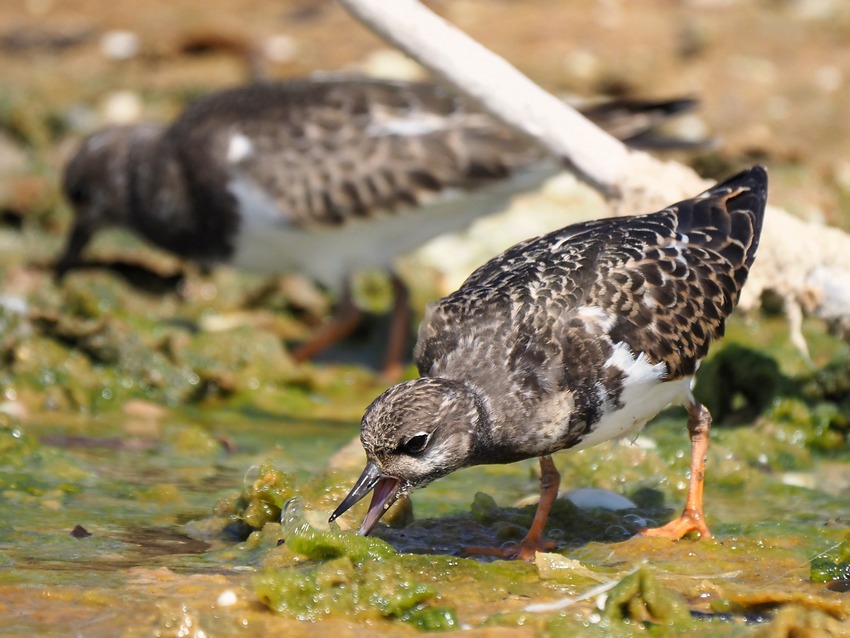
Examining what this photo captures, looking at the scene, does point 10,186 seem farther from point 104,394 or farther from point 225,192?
point 104,394

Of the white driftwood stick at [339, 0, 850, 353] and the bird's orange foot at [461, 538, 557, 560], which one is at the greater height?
the white driftwood stick at [339, 0, 850, 353]

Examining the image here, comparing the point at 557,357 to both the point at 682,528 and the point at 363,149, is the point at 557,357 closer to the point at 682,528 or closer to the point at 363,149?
the point at 682,528

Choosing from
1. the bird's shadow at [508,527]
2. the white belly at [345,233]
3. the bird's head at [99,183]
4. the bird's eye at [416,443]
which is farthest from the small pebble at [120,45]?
the bird's eye at [416,443]

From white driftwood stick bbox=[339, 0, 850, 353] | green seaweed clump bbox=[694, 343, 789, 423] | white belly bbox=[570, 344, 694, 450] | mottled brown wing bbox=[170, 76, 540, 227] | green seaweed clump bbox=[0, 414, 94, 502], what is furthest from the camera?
mottled brown wing bbox=[170, 76, 540, 227]

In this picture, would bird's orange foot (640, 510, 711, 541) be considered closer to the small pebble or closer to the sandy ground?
the sandy ground

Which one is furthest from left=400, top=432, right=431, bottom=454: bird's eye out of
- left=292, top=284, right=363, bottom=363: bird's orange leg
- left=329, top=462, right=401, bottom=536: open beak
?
left=292, top=284, right=363, bottom=363: bird's orange leg
